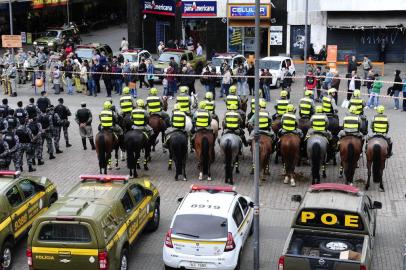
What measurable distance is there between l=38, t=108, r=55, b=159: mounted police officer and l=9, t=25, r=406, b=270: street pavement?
1.36 feet

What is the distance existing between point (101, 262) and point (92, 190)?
2.30 m

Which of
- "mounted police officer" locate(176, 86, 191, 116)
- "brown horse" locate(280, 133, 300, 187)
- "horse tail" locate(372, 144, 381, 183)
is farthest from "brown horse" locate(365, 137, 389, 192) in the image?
"mounted police officer" locate(176, 86, 191, 116)

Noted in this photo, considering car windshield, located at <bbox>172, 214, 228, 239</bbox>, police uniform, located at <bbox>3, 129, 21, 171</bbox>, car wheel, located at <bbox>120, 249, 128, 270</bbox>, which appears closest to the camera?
car windshield, located at <bbox>172, 214, 228, 239</bbox>

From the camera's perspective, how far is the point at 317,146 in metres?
18.4

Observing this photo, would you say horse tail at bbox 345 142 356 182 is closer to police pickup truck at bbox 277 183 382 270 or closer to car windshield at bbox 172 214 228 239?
police pickup truck at bbox 277 183 382 270

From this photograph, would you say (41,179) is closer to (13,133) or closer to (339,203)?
(13,133)

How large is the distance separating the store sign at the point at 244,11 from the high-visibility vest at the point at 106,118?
22.3m

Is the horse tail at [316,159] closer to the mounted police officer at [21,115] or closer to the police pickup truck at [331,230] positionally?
the police pickup truck at [331,230]

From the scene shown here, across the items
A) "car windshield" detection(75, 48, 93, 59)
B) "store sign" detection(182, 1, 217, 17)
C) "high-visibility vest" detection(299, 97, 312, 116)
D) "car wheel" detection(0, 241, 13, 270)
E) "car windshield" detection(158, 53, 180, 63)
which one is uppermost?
"store sign" detection(182, 1, 217, 17)

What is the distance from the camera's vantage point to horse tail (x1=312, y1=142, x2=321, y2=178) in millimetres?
18391

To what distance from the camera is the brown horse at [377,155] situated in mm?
18188

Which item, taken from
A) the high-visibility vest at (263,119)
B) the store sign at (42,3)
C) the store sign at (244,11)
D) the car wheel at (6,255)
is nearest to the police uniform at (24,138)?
the car wheel at (6,255)

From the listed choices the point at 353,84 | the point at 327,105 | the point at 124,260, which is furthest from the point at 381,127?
the point at 353,84

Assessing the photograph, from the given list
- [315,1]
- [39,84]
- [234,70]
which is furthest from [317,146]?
[315,1]
